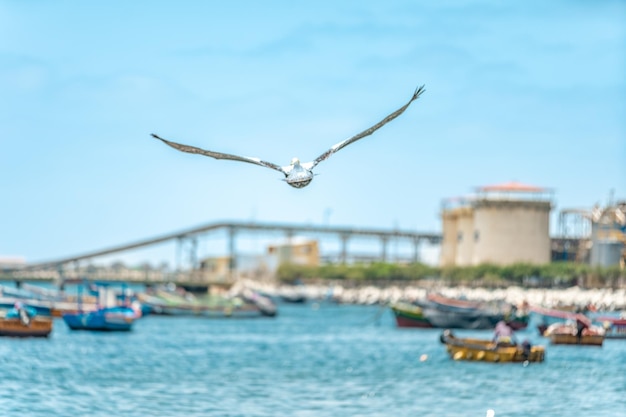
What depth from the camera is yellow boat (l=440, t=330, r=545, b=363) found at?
4488 centimetres

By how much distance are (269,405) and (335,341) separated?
27644 mm

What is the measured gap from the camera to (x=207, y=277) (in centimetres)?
14750

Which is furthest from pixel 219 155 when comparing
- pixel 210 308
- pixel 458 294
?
pixel 458 294

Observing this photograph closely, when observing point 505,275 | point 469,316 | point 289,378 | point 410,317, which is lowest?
point 289,378

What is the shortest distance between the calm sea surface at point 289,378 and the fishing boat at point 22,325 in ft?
1.66

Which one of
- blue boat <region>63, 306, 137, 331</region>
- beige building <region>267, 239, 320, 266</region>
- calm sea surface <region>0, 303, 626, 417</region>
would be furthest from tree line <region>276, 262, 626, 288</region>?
blue boat <region>63, 306, 137, 331</region>

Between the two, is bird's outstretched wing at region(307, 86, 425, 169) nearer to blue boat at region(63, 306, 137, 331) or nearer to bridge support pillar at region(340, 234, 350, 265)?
blue boat at region(63, 306, 137, 331)

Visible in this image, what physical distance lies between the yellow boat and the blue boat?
23218 mm

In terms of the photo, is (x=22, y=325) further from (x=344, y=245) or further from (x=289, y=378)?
(x=344, y=245)

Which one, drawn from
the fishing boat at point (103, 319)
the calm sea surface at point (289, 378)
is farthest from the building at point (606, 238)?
the fishing boat at point (103, 319)

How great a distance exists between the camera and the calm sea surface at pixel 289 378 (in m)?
33.7

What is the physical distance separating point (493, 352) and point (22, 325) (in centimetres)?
2157

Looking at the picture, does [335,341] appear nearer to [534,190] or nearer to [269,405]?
[269,405]

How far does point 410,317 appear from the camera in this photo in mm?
71188
